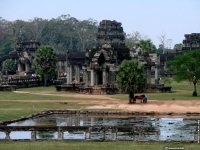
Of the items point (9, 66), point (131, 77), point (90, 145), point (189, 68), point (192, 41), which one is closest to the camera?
point (90, 145)

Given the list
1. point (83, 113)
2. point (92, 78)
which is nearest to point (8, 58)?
point (92, 78)

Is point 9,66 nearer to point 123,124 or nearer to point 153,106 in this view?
point 153,106

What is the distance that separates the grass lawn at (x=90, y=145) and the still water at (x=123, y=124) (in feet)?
7.08

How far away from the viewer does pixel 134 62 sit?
67.6m

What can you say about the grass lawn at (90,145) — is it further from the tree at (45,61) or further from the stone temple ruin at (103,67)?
the tree at (45,61)

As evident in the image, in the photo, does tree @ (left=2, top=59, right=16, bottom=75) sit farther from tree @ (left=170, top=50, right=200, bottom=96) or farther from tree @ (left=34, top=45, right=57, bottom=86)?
tree @ (left=170, top=50, right=200, bottom=96)

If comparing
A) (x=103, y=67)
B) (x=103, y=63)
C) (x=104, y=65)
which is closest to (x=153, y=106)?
(x=103, y=67)

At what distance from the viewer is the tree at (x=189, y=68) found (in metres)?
76.1

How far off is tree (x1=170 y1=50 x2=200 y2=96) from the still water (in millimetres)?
27913

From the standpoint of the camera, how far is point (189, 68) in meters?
76.6

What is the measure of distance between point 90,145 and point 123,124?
14338 millimetres

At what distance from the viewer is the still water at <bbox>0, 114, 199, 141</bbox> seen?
116 feet

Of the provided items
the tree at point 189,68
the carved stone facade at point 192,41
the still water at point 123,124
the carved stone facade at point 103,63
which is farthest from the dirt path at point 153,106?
the carved stone facade at point 192,41

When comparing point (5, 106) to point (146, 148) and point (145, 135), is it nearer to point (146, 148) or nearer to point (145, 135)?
point (145, 135)
